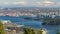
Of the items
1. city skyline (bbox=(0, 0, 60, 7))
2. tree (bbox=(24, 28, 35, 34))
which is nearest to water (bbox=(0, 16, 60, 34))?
tree (bbox=(24, 28, 35, 34))

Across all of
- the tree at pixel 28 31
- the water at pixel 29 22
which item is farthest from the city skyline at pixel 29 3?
the tree at pixel 28 31

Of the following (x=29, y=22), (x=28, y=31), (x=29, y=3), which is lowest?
(x=28, y=31)

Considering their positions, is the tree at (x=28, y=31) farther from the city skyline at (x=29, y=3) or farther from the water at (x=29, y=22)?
the city skyline at (x=29, y=3)

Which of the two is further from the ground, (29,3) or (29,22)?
(29,3)

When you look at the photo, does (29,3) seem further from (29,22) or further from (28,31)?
(28,31)

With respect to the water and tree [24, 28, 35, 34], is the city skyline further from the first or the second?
tree [24, 28, 35, 34]

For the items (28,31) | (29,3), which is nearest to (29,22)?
(28,31)

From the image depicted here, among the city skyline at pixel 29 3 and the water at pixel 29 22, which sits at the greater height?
the city skyline at pixel 29 3

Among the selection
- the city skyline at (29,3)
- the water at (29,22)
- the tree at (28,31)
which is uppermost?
the city skyline at (29,3)

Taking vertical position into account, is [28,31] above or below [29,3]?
below

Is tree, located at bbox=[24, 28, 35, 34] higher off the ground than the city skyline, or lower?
lower

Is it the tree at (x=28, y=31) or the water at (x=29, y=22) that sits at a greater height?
the water at (x=29, y=22)

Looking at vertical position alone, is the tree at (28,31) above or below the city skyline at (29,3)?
below
